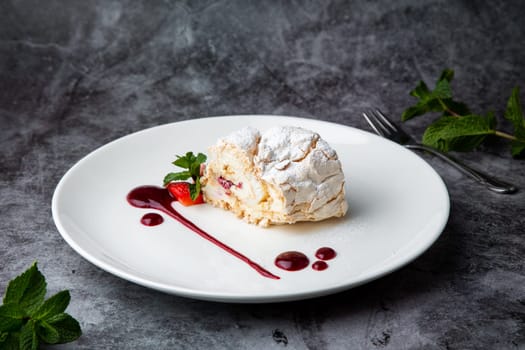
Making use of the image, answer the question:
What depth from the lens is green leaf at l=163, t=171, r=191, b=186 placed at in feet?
12.5

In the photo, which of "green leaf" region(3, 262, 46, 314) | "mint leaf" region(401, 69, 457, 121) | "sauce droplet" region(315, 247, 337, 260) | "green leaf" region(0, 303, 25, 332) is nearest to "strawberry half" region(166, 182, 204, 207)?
"sauce droplet" region(315, 247, 337, 260)

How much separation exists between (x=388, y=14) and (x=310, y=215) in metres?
2.81

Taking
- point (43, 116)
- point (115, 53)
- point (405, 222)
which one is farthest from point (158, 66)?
point (405, 222)

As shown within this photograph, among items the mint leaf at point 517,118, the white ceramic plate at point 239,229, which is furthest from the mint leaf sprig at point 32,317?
the mint leaf at point 517,118

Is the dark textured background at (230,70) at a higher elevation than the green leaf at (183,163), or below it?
below

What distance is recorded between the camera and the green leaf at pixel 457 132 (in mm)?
4551

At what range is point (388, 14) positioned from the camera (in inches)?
230

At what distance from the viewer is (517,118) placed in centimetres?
456

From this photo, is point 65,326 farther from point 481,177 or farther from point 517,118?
point 517,118

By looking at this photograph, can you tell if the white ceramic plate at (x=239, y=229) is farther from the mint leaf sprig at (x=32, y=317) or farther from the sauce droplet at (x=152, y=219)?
the mint leaf sprig at (x=32, y=317)

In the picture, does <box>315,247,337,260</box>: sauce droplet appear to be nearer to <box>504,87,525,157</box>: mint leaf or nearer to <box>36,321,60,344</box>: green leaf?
<box>36,321,60,344</box>: green leaf

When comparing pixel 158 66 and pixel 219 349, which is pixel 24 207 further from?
pixel 158 66

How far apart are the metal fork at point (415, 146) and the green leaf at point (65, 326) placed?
97.4 inches

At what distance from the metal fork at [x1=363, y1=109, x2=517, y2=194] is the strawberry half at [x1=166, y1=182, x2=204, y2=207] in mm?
1543
